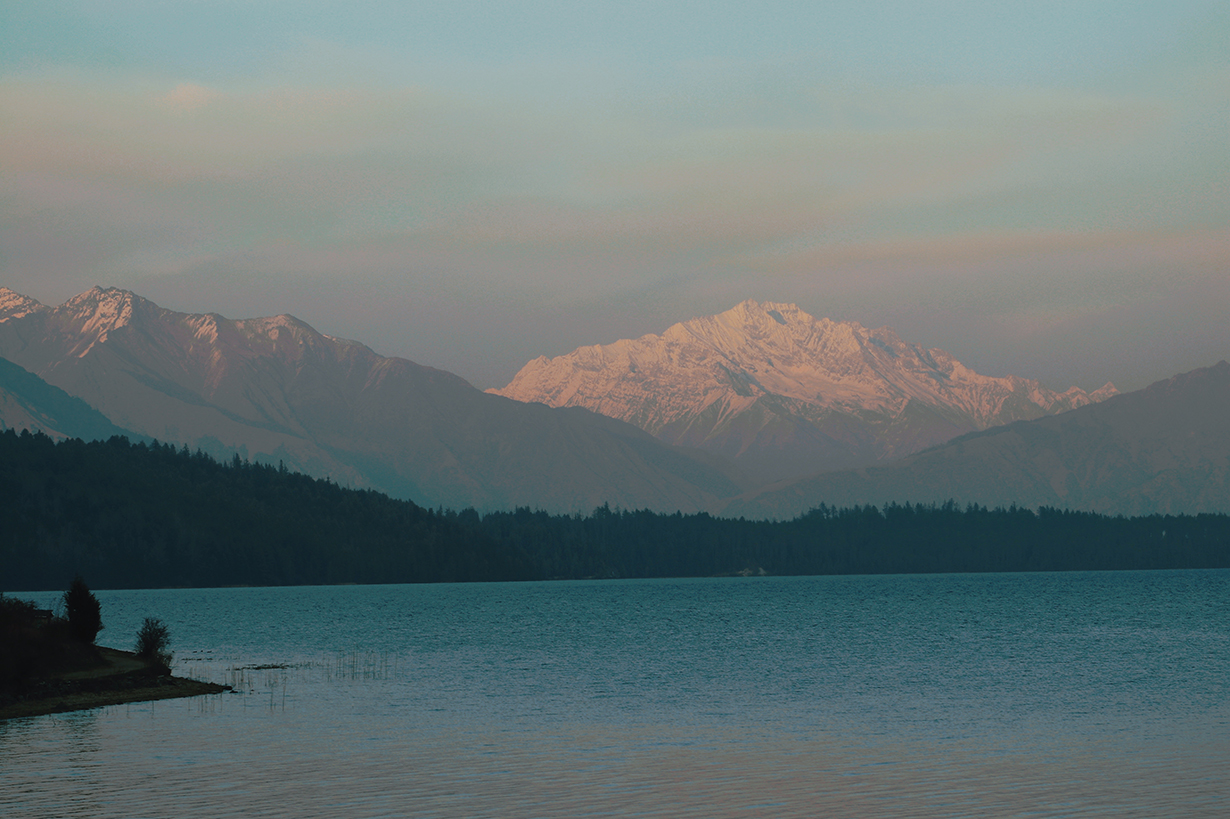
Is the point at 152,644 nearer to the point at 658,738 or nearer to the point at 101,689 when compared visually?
the point at 101,689

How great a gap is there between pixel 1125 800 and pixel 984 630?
113929 millimetres

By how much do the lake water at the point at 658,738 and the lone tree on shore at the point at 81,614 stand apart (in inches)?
330

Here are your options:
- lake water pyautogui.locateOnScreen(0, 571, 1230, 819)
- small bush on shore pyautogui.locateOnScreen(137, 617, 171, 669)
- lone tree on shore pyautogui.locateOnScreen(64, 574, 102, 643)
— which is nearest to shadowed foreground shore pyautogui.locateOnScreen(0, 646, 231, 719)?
small bush on shore pyautogui.locateOnScreen(137, 617, 171, 669)

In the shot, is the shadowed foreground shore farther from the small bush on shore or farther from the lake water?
the lake water

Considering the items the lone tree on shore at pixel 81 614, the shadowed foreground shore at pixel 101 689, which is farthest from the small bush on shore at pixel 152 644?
the lone tree on shore at pixel 81 614

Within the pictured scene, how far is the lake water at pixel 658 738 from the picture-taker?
4412 cm

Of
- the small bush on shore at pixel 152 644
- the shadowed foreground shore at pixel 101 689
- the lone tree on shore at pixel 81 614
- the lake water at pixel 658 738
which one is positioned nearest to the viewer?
the lake water at pixel 658 738

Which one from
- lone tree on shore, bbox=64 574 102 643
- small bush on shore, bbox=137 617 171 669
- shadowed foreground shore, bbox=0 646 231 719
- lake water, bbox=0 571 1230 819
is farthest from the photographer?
lone tree on shore, bbox=64 574 102 643

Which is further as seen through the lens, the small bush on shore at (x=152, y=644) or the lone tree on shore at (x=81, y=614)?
the lone tree on shore at (x=81, y=614)

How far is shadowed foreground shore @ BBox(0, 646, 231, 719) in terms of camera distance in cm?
6938

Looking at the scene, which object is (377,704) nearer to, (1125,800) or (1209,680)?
(1125,800)

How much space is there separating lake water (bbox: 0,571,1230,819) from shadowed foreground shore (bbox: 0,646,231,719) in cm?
240

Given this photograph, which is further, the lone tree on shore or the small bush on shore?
the lone tree on shore

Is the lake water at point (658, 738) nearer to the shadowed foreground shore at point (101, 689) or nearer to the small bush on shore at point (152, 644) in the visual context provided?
the shadowed foreground shore at point (101, 689)
